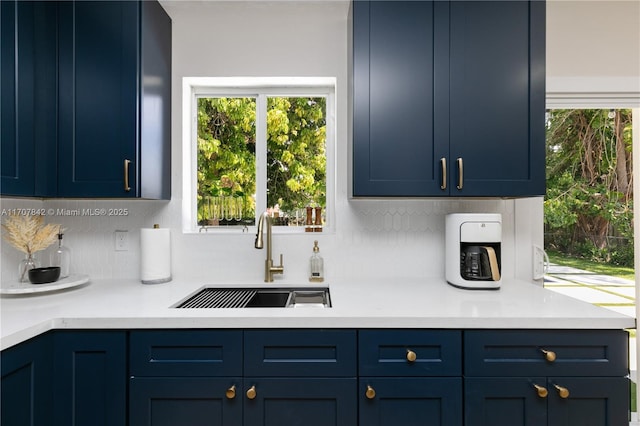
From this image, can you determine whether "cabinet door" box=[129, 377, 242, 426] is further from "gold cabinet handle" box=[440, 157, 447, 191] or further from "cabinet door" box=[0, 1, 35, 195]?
"gold cabinet handle" box=[440, 157, 447, 191]

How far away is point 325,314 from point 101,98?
142cm

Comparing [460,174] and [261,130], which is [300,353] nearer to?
[460,174]

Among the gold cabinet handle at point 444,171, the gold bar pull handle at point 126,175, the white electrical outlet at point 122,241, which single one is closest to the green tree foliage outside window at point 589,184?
the gold cabinet handle at point 444,171

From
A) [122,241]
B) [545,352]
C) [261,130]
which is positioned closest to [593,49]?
[545,352]

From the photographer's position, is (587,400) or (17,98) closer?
(587,400)

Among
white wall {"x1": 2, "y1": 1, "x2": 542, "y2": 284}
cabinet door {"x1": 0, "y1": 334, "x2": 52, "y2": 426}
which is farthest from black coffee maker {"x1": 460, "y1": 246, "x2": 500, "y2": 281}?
cabinet door {"x1": 0, "y1": 334, "x2": 52, "y2": 426}

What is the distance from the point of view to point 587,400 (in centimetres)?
125

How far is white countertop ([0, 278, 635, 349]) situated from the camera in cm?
125

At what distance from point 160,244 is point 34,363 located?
73cm

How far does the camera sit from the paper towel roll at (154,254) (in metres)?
1.78

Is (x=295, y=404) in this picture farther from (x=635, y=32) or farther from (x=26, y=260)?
(x=635, y=32)

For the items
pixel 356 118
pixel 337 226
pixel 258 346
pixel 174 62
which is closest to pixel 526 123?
pixel 356 118

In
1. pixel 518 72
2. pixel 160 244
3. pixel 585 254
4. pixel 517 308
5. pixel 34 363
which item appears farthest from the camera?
pixel 585 254

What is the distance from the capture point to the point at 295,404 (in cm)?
126
